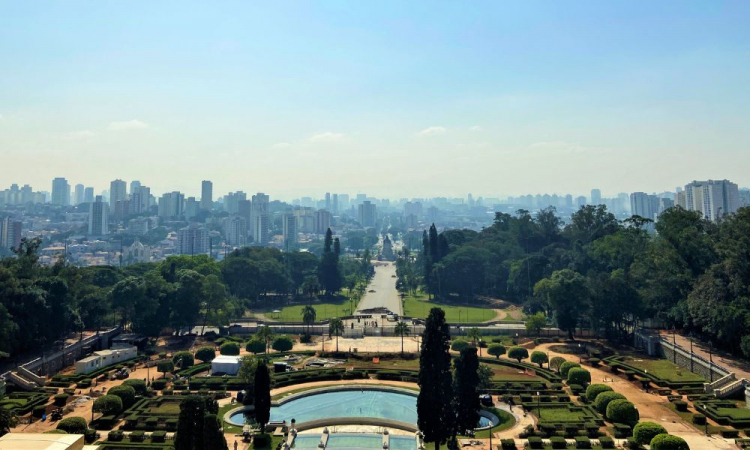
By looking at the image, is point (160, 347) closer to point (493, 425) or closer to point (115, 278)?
point (115, 278)

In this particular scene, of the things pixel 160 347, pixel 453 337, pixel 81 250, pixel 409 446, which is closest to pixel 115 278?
pixel 160 347

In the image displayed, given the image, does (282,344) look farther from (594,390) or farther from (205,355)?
(594,390)

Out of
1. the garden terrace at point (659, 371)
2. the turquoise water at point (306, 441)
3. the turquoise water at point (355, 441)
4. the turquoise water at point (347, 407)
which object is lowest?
the turquoise water at point (306, 441)

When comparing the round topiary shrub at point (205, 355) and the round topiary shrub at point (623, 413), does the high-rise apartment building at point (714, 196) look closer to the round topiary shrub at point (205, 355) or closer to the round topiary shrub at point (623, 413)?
the round topiary shrub at point (623, 413)

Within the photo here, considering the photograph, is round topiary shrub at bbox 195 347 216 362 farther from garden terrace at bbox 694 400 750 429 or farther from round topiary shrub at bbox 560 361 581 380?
garden terrace at bbox 694 400 750 429

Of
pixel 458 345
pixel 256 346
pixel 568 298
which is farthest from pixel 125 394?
pixel 568 298

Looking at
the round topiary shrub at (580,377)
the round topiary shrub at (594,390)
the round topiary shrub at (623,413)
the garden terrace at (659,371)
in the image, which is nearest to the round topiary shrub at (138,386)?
the round topiary shrub at (594,390)
